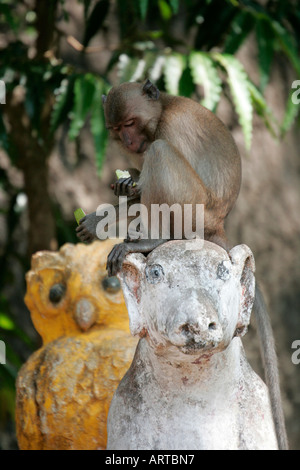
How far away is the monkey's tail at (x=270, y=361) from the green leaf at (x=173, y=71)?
1503mm

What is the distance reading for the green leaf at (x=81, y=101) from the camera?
3.68 meters

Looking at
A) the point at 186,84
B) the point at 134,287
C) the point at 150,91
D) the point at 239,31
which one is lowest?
the point at 134,287

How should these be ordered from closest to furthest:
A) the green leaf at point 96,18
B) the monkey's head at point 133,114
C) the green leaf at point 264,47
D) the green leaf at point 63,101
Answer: the monkey's head at point 133,114 < the green leaf at point 63,101 < the green leaf at point 264,47 < the green leaf at point 96,18

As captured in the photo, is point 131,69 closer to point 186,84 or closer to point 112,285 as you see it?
point 186,84

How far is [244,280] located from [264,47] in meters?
2.19

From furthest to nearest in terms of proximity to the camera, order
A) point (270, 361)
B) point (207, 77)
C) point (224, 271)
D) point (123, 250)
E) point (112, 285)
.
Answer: point (207, 77) → point (112, 285) → point (270, 361) → point (123, 250) → point (224, 271)

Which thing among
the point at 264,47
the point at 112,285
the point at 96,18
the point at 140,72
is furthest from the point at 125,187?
the point at 96,18

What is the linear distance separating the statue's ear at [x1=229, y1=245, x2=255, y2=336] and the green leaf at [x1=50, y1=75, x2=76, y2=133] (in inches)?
75.9

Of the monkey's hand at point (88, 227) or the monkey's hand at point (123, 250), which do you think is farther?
the monkey's hand at point (88, 227)

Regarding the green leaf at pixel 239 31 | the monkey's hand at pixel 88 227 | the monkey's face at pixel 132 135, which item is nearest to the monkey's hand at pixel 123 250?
the monkey's hand at pixel 88 227

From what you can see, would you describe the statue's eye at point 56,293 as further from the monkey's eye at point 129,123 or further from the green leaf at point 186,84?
the green leaf at point 186,84

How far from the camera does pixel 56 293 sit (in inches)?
116

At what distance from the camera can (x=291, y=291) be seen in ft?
19.0

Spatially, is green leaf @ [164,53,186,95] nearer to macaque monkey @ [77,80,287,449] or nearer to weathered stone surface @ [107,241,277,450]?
macaque monkey @ [77,80,287,449]
